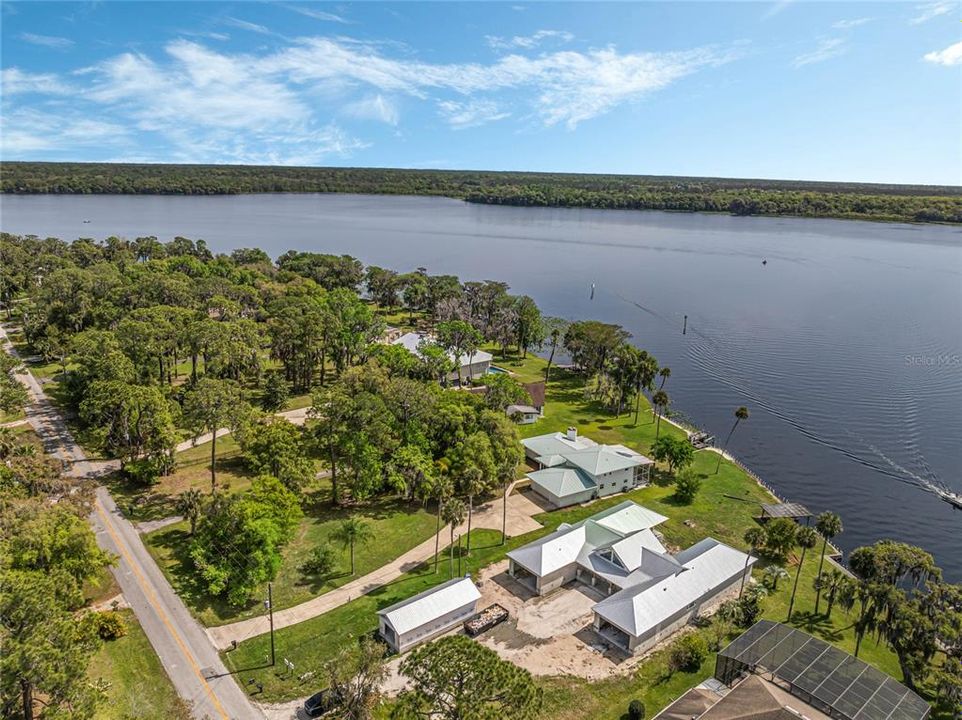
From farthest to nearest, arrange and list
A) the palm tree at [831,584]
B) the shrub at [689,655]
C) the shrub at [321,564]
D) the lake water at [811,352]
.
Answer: the lake water at [811,352]
the shrub at [321,564]
the palm tree at [831,584]
the shrub at [689,655]

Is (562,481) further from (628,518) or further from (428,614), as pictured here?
(428,614)

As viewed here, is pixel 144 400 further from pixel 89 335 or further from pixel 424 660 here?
pixel 424 660

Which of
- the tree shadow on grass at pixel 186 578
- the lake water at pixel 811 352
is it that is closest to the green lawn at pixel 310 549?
the tree shadow on grass at pixel 186 578

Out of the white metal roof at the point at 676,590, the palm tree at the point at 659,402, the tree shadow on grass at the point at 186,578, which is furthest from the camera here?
the palm tree at the point at 659,402

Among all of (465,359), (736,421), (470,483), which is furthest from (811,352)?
(470,483)

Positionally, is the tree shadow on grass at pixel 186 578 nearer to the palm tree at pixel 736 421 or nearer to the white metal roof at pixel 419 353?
the white metal roof at pixel 419 353

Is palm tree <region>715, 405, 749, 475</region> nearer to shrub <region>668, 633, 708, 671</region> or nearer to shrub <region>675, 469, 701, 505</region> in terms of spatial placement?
shrub <region>675, 469, 701, 505</region>
